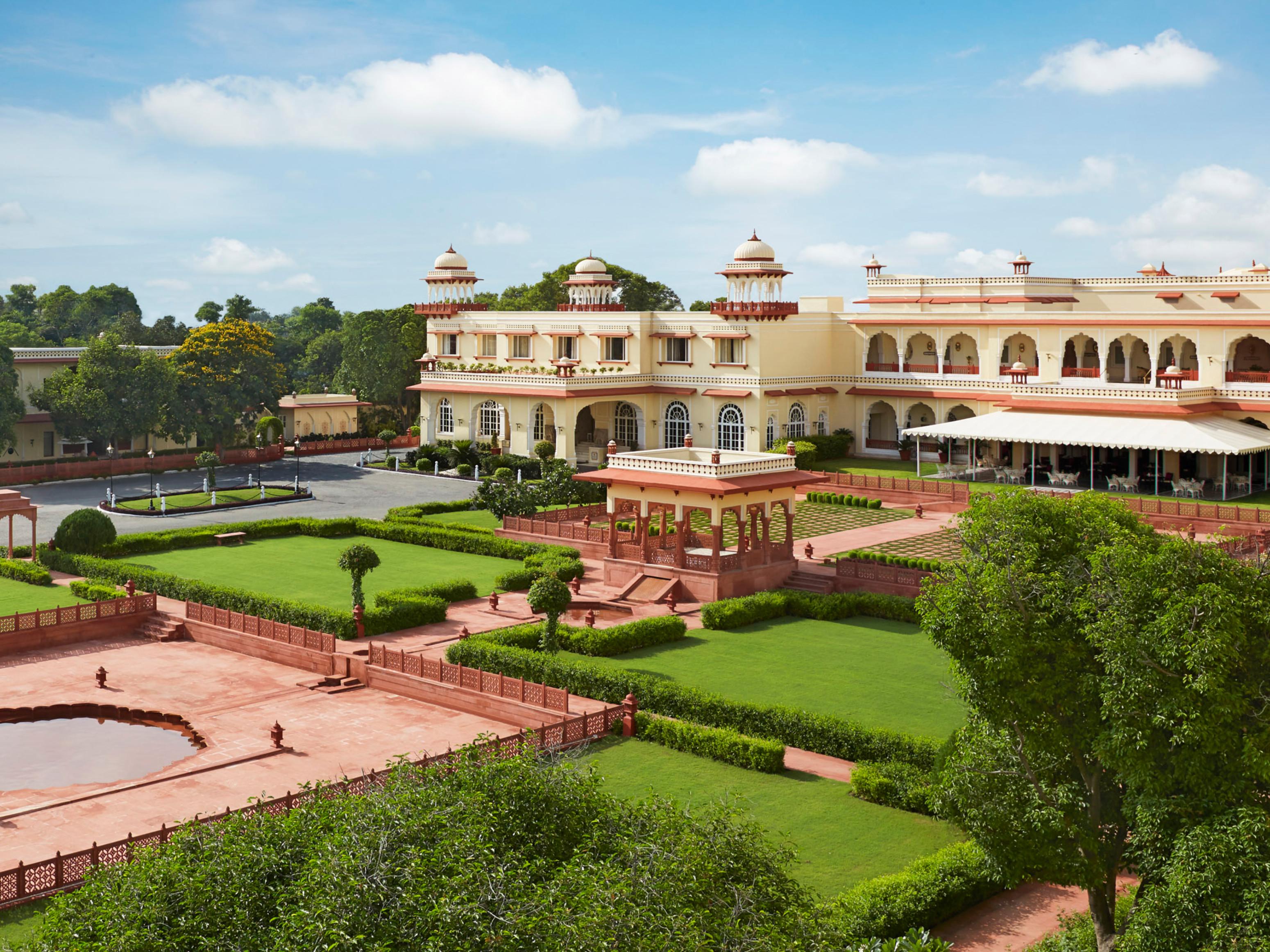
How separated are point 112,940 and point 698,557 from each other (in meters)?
24.3

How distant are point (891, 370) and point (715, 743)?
39.5 metres

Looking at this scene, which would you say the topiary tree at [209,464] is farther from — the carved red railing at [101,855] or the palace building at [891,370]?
the carved red railing at [101,855]

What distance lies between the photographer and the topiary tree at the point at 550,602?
86.7ft

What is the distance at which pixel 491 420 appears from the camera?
61594 mm

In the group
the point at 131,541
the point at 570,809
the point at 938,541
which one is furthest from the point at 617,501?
the point at 570,809

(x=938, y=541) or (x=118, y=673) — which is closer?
(x=118, y=673)

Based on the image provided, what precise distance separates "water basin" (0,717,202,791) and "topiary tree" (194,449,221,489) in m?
27.0

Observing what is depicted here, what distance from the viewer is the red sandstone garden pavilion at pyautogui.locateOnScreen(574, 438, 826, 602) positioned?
3325cm

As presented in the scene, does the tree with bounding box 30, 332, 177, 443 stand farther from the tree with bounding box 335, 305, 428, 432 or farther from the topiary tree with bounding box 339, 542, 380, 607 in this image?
the topiary tree with bounding box 339, 542, 380, 607

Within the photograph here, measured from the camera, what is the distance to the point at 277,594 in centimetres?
3297

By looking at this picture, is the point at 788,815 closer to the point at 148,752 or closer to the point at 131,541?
the point at 148,752

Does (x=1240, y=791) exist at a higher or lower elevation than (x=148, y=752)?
higher

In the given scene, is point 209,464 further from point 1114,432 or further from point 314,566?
point 1114,432

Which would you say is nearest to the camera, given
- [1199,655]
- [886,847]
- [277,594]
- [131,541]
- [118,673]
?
[1199,655]
